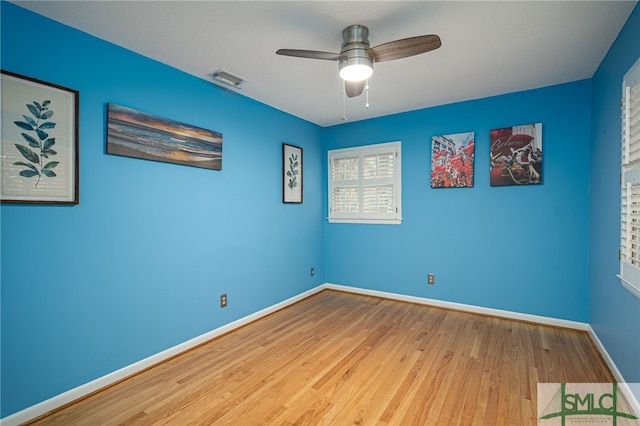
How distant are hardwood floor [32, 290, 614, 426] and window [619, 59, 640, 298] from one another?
2.95ft

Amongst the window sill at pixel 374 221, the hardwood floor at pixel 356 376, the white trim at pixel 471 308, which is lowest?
the hardwood floor at pixel 356 376

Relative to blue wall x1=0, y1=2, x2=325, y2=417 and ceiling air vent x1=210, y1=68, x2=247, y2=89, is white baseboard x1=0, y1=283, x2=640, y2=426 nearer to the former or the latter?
blue wall x1=0, y1=2, x2=325, y2=417

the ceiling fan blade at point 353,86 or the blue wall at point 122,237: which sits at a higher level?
the ceiling fan blade at point 353,86

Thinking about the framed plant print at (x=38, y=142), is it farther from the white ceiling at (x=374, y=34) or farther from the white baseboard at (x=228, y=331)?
the white baseboard at (x=228, y=331)

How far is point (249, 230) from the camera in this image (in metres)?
3.38

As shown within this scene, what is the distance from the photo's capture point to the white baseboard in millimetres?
1850

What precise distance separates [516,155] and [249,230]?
3044 millimetres

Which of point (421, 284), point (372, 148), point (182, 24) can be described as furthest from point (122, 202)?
point (421, 284)

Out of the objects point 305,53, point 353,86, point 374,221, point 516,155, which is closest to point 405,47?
point 353,86

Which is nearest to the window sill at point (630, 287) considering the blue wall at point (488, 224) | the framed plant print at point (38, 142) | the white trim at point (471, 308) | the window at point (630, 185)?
the window at point (630, 185)

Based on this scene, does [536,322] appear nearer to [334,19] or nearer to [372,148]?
[372,148]

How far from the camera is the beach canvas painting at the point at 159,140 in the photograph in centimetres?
224

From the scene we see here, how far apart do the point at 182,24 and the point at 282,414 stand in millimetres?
2617

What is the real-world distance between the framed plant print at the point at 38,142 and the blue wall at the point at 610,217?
3.61m
